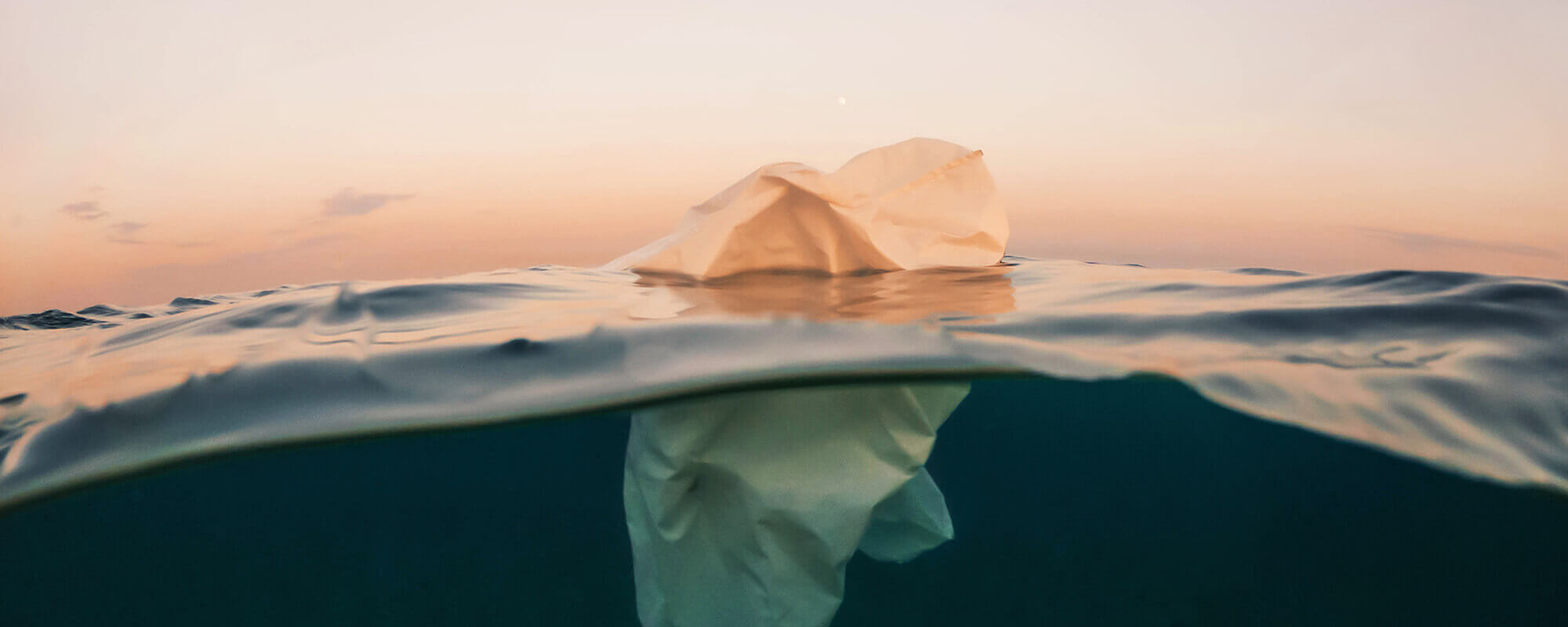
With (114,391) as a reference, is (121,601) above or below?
below

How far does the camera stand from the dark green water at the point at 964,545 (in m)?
6.98

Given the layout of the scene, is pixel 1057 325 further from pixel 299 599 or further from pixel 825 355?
pixel 299 599

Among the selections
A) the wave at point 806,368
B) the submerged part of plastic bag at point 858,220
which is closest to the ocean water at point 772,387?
the wave at point 806,368

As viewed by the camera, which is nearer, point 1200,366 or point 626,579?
point 1200,366

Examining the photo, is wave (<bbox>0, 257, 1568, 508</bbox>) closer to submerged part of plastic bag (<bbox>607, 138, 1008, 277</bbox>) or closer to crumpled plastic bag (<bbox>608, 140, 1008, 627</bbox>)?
crumpled plastic bag (<bbox>608, 140, 1008, 627</bbox>)

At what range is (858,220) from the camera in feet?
13.4

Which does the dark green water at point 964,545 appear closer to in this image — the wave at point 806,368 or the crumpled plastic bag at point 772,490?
the crumpled plastic bag at point 772,490

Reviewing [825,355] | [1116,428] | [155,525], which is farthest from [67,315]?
[1116,428]

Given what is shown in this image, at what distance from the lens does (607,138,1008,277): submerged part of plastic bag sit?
405cm

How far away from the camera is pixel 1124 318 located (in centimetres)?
280

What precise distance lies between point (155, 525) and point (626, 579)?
5.80 meters

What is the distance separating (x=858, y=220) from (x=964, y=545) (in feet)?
22.5

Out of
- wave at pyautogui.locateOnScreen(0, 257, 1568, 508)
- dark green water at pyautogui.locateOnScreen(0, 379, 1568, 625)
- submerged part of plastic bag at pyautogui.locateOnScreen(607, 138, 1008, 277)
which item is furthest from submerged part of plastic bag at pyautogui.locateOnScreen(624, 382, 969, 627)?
dark green water at pyautogui.locateOnScreen(0, 379, 1568, 625)

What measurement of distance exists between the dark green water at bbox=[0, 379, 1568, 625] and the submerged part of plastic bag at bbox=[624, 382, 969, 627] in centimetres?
292
